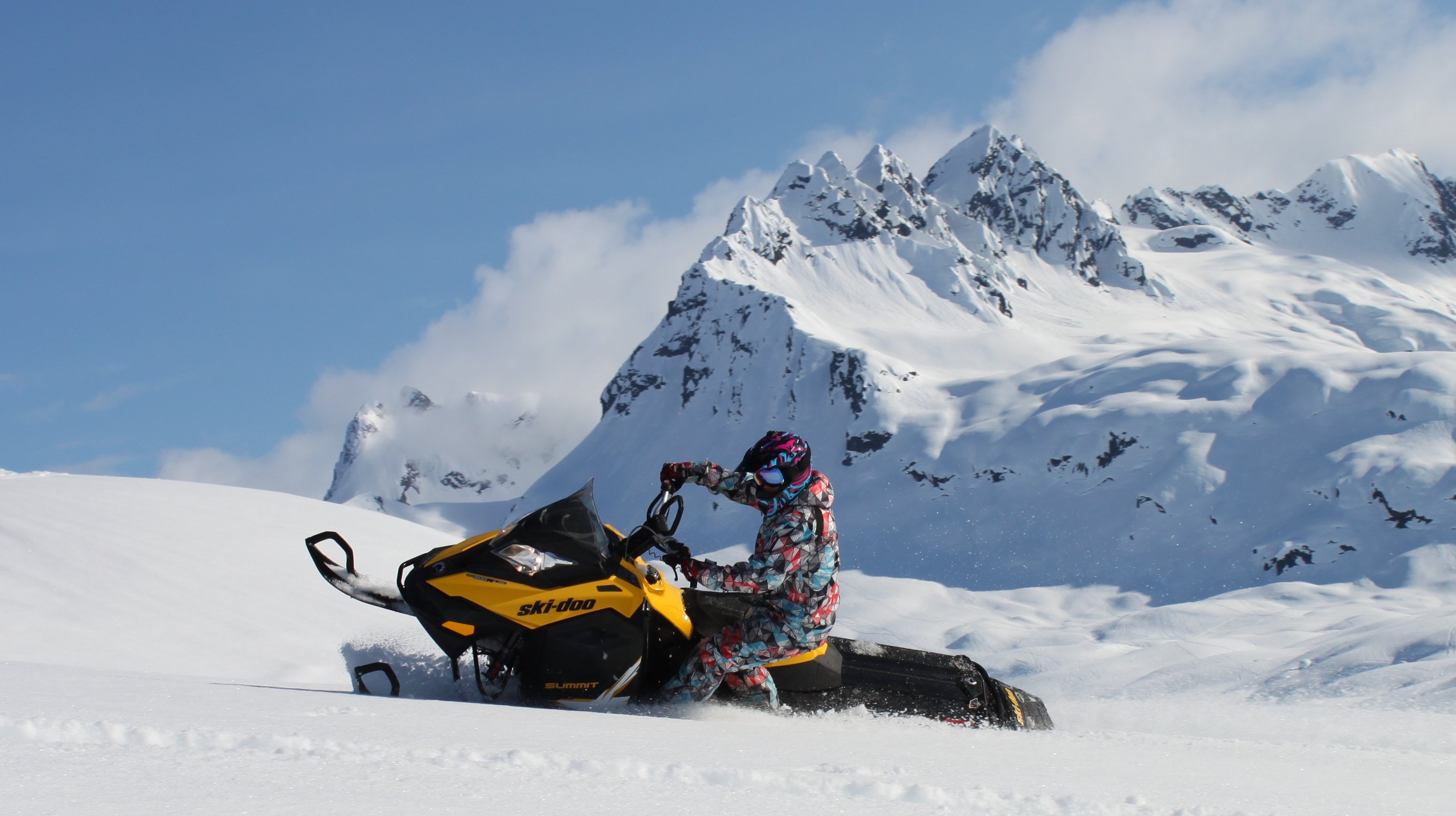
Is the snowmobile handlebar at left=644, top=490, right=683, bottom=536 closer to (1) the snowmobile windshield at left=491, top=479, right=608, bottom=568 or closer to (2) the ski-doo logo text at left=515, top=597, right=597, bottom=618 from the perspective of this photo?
(1) the snowmobile windshield at left=491, top=479, right=608, bottom=568

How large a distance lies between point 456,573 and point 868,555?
3681 inches

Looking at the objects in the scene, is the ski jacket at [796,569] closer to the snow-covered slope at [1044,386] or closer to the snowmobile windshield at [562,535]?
the snowmobile windshield at [562,535]

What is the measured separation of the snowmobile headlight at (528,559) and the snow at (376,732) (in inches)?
30.3

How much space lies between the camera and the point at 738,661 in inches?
217

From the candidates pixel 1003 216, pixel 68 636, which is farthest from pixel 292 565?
pixel 1003 216

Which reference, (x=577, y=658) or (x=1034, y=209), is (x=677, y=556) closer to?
(x=577, y=658)

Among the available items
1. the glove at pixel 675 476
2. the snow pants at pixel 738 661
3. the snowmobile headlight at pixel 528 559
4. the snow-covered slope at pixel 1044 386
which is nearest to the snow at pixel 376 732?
the snow pants at pixel 738 661

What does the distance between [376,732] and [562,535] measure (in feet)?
6.13

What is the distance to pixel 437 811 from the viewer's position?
259cm

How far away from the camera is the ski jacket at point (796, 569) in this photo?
535 cm

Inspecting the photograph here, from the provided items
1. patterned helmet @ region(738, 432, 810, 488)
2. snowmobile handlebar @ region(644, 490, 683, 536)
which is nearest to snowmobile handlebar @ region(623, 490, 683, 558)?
snowmobile handlebar @ region(644, 490, 683, 536)

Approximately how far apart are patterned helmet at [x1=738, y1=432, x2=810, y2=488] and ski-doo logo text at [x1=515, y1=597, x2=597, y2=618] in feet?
3.62

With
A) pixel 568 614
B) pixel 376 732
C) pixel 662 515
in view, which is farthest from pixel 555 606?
pixel 376 732

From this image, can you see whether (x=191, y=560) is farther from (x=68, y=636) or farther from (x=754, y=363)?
(x=754, y=363)
